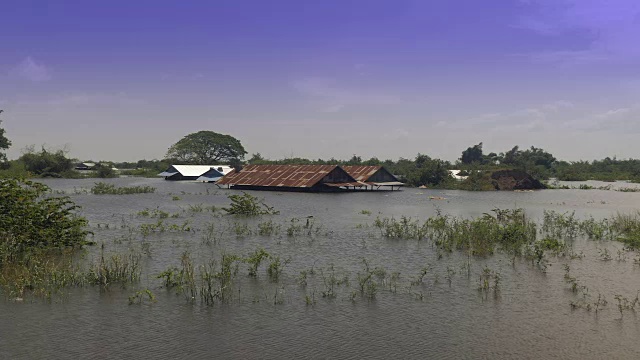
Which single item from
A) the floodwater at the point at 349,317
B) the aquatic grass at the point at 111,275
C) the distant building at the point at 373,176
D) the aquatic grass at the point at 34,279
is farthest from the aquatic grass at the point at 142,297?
the distant building at the point at 373,176

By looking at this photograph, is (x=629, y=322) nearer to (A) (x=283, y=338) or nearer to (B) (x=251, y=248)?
(A) (x=283, y=338)

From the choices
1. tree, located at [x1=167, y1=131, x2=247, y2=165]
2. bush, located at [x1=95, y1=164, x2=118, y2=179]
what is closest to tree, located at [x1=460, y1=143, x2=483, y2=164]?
tree, located at [x1=167, y1=131, x2=247, y2=165]

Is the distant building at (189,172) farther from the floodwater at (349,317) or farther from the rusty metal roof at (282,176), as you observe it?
the floodwater at (349,317)

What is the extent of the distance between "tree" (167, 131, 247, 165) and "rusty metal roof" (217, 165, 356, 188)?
62.9 metres

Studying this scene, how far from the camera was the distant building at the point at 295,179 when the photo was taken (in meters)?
64.9

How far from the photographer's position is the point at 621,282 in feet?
57.1

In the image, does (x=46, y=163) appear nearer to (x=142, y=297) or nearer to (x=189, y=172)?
(x=189, y=172)

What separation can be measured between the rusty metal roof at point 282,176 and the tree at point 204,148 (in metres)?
62.9

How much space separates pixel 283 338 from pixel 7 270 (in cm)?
968

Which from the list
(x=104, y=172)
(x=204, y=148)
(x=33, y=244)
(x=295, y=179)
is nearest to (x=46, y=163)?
(x=104, y=172)

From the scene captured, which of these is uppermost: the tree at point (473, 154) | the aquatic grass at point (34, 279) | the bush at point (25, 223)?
the tree at point (473, 154)

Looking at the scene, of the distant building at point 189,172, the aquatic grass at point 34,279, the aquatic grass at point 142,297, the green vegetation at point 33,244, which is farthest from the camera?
the distant building at point 189,172

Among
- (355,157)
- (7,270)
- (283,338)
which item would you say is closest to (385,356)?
(283,338)

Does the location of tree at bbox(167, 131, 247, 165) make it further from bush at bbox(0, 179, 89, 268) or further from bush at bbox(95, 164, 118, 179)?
bush at bbox(0, 179, 89, 268)
